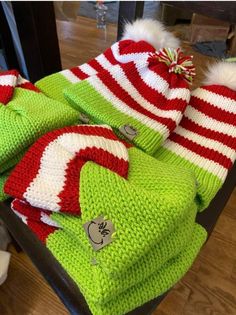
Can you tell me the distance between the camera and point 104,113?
1.39 ft

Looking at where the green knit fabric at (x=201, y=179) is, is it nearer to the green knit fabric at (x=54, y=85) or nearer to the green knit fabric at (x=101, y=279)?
the green knit fabric at (x=101, y=279)

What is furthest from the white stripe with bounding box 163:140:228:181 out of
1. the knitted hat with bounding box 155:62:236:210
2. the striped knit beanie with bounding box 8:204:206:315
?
the striped knit beanie with bounding box 8:204:206:315

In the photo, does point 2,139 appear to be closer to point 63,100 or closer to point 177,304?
point 63,100

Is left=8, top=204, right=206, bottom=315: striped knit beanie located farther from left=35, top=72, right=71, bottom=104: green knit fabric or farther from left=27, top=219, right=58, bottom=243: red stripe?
left=35, top=72, right=71, bottom=104: green knit fabric

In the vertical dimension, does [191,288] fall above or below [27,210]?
below

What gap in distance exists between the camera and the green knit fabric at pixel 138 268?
270 millimetres

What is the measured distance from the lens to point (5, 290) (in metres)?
0.69

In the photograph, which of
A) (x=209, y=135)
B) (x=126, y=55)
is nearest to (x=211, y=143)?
(x=209, y=135)

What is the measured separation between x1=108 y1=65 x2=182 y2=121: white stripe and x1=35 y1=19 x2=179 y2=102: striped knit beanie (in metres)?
0.05

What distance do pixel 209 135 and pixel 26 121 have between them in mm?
288

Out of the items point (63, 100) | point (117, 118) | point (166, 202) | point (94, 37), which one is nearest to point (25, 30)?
point (63, 100)

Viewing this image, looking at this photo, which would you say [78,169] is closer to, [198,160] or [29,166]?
[29,166]

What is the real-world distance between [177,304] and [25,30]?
2.32ft

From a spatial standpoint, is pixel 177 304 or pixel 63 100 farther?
pixel 177 304
